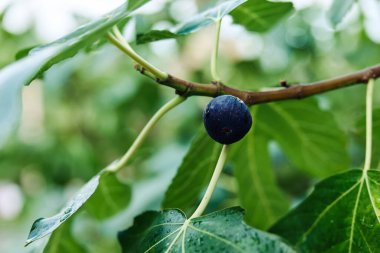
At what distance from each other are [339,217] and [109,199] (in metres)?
0.65

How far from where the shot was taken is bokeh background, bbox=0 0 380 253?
2.33 meters

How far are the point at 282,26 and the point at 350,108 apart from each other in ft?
1.89

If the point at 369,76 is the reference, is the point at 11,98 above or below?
above

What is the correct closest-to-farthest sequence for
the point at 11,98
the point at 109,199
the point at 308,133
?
the point at 11,98
the point at 109,199
the point at 308,133

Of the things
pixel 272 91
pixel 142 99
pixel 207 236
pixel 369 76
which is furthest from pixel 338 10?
pixel 142 99

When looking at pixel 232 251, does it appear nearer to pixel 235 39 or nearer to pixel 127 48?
pixel 127 48

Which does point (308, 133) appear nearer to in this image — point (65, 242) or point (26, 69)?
point (65, 242)

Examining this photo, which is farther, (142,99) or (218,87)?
(142,99)

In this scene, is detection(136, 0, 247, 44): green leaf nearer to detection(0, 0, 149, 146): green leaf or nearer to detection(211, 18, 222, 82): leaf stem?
detection(211, 18, 222, 82): leaf stem

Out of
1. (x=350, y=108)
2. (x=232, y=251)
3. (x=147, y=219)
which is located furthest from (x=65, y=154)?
(x=232, y=251)

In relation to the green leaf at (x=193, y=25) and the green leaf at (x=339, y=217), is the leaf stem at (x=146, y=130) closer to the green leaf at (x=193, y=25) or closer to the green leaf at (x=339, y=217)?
the green leaf at (x=193, y=25)

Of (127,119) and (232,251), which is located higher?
(232,251)

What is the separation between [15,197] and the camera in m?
4.23

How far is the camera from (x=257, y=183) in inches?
60.2
